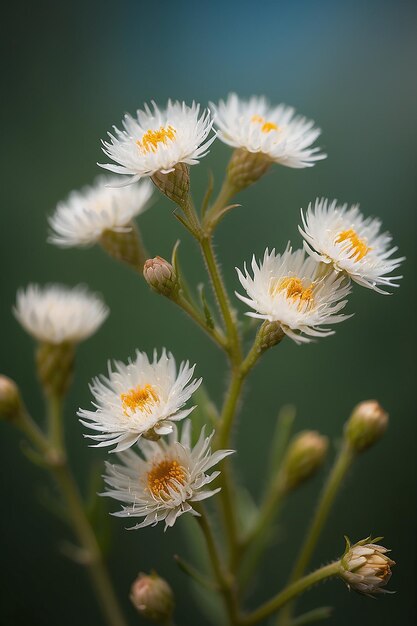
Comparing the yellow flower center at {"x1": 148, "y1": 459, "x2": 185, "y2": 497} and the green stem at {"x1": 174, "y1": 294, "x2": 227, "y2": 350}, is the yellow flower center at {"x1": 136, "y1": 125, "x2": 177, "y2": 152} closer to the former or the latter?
the green stem at {"x1": 174, "y1": 294, "x2": 227, "y2": 350}

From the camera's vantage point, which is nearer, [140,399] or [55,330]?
[140,399]

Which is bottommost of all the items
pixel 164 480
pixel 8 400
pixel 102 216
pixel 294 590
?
pixel 294 590

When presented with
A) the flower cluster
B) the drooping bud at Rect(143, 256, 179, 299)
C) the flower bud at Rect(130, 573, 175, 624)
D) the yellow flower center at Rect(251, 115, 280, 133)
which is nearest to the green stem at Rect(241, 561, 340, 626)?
the flower cluster

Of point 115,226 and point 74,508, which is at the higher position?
point 115,226

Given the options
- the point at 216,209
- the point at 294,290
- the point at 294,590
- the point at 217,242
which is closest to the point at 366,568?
the point at 294,590

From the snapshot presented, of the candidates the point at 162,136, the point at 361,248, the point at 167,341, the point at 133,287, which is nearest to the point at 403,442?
the point at 167,341

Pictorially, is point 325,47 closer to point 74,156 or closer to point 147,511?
point 74,156

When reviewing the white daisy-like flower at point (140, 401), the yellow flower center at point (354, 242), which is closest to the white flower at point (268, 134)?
the yellow flower center at point (354, 242)

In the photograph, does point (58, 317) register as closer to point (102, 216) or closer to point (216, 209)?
point (102, 216)
